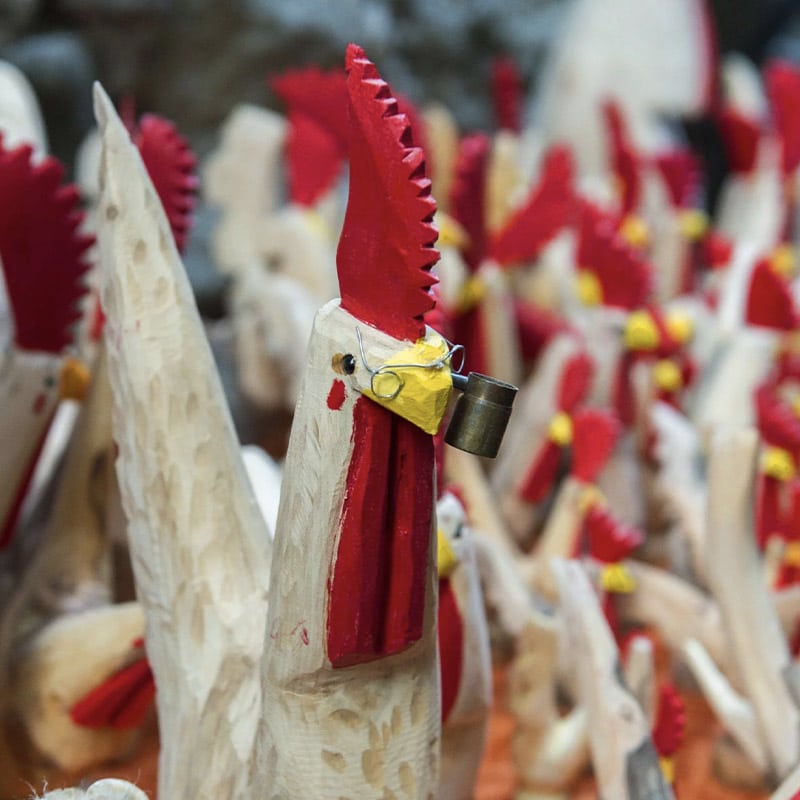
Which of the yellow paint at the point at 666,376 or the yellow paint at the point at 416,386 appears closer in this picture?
the yellow paint at the point at 416,386

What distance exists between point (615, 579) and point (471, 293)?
42 centimetres

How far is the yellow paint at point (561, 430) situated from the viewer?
1.38 metres

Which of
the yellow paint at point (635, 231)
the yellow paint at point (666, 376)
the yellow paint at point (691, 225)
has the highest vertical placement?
the yellow paint at point (691, 225)

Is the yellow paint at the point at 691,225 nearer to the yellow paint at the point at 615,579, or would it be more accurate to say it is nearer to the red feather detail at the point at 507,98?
the red feather detail at the point at 507,98

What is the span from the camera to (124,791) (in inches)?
24.0

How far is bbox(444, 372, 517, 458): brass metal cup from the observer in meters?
0.62

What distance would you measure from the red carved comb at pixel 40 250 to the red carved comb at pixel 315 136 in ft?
2.03

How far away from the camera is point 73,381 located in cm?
105

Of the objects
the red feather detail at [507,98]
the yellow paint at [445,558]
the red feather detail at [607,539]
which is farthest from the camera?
the red feather detail at [507,98]

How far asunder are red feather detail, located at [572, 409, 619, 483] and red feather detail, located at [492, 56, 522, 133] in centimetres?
107

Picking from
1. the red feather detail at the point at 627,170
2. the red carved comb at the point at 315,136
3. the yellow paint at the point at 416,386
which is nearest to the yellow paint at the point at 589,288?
the red carved comb at the point at 315,136

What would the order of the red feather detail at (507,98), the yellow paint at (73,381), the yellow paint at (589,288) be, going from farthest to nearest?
the red feather detail at (507,98)
the yellow paint at (589,288)
the yellow paint at (73,381)

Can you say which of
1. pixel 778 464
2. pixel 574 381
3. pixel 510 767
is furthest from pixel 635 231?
pixel 510 767

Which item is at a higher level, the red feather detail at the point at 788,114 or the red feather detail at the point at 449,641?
the red feather detail at the point at 788,114
